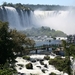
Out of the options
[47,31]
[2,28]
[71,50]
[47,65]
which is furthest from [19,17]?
[71,50]

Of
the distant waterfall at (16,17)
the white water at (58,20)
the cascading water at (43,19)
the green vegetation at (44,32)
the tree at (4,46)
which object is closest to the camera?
the tree at (4,46)

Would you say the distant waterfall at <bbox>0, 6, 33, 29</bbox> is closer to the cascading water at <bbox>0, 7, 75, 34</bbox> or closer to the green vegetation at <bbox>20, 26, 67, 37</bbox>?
the cascading water at <bbox>0, 7, 75, 34</bbox>

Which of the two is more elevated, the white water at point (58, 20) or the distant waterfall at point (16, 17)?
the distant waterfall at point (16, 17)

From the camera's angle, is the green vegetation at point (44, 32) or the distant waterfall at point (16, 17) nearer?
the distant waterfall at point (16, 17)

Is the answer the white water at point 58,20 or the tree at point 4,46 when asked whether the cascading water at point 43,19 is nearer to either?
the white water at point 58,20

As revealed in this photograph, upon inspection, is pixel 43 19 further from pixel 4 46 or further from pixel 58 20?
pixel 4 46

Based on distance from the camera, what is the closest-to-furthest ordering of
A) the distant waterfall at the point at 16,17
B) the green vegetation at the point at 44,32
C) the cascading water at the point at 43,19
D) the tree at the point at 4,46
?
the tree at the point at 4,46, the distant waterfall at the point at 16,17, the cascading water at the point at 43,19, the green vegetation at the point at 44,32

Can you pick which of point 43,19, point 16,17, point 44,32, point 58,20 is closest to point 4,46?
point 16,17

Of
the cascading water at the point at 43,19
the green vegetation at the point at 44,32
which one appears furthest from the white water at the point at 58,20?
the green vegetation at the point at 44,32

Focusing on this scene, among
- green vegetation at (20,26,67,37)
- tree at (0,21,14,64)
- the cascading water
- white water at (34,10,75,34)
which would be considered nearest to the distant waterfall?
the cascading water
